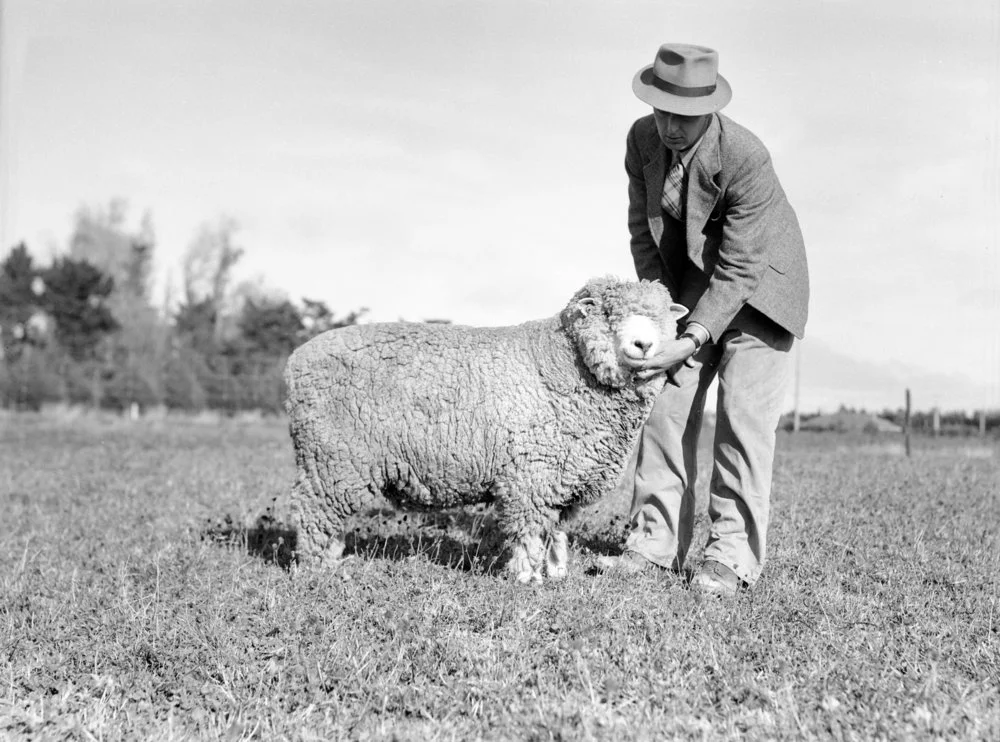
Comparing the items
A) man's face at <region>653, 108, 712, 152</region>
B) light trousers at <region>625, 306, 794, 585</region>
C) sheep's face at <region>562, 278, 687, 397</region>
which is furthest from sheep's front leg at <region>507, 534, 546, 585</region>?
man's face at <region>653, 108, 712, 152</region>

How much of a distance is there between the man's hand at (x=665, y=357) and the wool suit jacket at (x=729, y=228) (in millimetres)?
165

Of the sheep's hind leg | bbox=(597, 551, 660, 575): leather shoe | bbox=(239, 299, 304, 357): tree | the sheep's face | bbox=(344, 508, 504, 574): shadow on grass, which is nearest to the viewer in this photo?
the sheep's face

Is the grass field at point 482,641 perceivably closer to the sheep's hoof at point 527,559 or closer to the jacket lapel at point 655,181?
the sheep's hoof at point 527,559

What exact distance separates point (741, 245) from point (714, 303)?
14.6 inches

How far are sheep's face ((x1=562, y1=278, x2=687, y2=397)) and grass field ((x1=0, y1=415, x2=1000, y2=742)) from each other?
1.15m

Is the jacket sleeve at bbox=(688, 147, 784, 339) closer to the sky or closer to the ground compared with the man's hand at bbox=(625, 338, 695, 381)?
closer to the sky

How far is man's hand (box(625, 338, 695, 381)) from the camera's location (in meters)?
4.70

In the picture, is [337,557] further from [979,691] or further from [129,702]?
[979,691]

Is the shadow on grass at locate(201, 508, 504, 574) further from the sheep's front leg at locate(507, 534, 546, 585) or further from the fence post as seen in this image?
the fence post

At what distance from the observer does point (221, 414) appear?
101 ft

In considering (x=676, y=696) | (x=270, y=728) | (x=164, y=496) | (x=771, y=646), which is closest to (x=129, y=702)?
(x=270, y=728)

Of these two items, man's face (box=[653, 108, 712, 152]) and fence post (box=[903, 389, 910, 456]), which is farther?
fence post (box=[903, 389, 910, 456])

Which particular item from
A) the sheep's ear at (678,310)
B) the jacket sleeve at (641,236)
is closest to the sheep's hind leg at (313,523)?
the sheep's ear at (678,310)

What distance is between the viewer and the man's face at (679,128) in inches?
187
